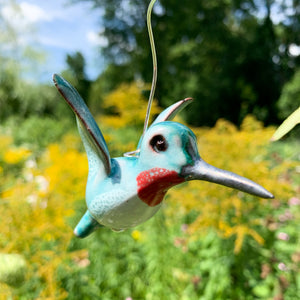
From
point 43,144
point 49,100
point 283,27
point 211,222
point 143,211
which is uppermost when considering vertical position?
point 143,211

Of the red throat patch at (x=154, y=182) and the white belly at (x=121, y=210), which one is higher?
the red throat patch at (x=154, y=182)

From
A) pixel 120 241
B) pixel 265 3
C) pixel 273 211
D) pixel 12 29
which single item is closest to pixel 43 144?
pixel 120 241

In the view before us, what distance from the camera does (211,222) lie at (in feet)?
3.95

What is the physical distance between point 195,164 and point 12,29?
7325 millimetres

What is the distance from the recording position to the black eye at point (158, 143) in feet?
1.11

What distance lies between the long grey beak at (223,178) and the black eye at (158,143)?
36 millimetres

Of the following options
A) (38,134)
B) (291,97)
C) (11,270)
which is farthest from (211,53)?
(11,270)

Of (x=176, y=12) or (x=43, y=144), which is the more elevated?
(x=176, y=12)

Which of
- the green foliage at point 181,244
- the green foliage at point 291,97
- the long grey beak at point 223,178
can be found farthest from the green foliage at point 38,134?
the green foliage at point 291,97

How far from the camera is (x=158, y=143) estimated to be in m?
0.34

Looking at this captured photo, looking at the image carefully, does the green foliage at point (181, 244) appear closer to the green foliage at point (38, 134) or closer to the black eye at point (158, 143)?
the black eye at point (158, 143)

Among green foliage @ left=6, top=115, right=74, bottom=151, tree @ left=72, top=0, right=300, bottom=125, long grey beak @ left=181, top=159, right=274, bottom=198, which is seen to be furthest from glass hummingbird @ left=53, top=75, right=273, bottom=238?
tree @ left=72, top=0, right=300, bottom=125

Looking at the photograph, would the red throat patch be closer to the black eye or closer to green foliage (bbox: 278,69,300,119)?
the black eye

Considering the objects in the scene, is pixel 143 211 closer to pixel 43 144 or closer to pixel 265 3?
pixel 43 144
